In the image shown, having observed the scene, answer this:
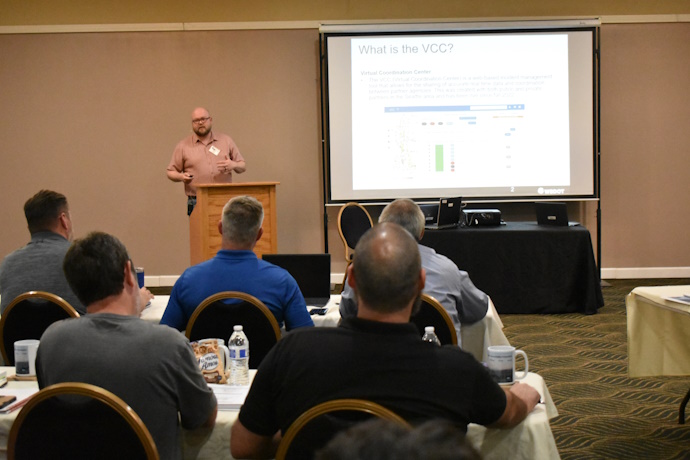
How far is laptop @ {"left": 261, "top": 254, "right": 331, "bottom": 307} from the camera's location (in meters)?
3.85

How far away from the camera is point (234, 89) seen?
8352 mm

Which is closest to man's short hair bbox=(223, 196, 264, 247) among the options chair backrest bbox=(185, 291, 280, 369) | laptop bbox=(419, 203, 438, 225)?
chair backrest bbox=(185, 291, 280, 369)

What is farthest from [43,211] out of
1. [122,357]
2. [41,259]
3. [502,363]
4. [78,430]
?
[502,363]

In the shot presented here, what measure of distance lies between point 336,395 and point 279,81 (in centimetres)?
695

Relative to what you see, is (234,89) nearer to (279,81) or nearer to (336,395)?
(279,81)

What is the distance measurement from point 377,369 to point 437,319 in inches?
54.9

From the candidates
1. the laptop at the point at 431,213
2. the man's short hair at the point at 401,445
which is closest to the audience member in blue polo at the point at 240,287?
the man's short hair at the point at 401,445

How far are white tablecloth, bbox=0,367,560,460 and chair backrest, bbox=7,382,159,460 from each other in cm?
41

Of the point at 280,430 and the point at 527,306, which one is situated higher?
the point at 280,430

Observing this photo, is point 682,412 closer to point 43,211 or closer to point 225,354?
point 225,354

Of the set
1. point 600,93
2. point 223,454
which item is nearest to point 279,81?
point 600,93

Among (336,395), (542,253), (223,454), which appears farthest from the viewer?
(542,253)

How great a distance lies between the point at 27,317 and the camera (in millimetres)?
3199

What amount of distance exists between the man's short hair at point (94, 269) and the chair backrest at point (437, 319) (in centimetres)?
128
